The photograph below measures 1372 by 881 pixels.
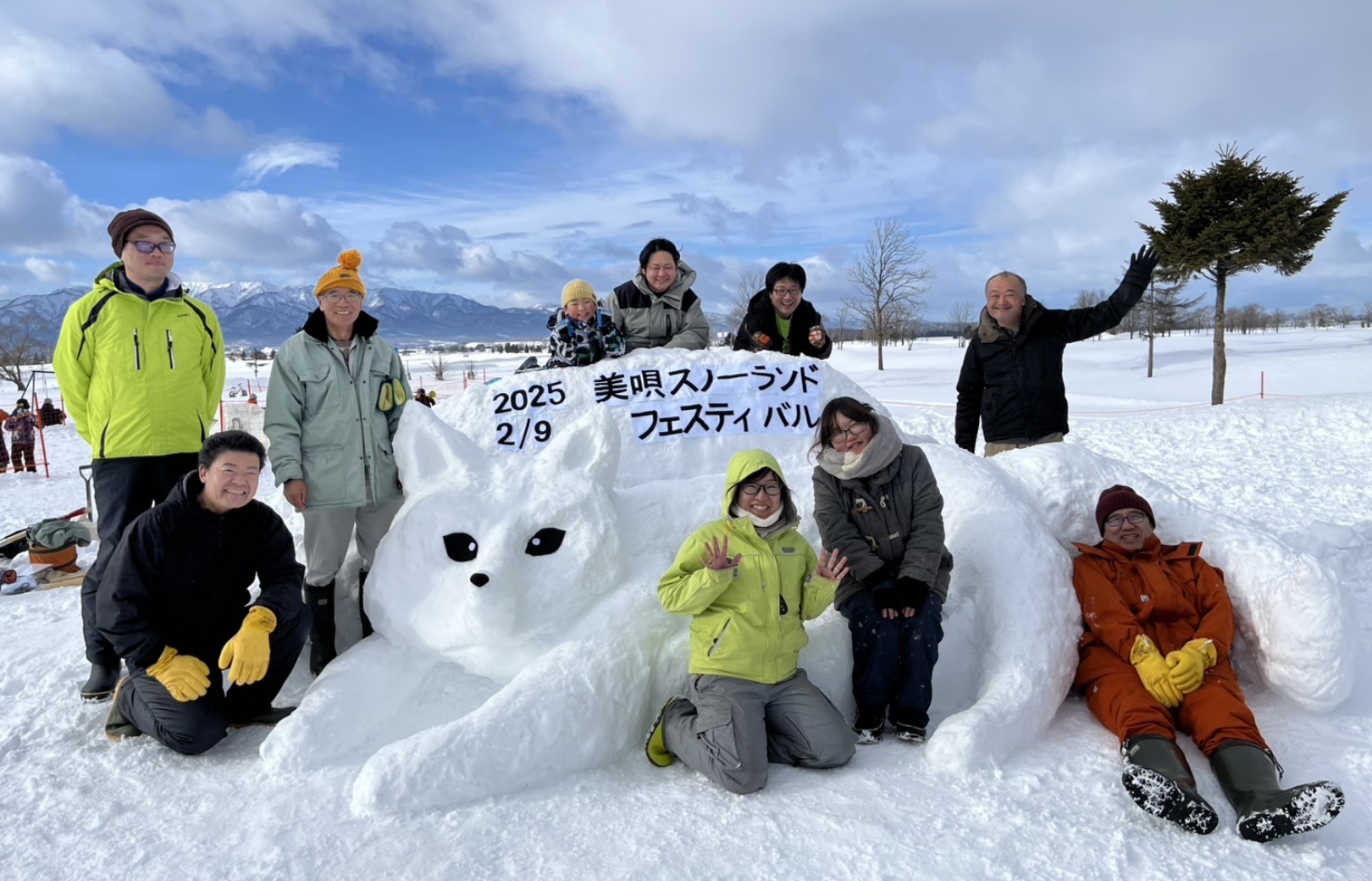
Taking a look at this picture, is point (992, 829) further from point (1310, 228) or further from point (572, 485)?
point (1310, 228)

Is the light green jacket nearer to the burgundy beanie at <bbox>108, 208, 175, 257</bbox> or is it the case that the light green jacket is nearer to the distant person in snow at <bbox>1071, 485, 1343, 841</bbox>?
the burgundy beanie at <bbox>108, 208, 175, 257</bbox>

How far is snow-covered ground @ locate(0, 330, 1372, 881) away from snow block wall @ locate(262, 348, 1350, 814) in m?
0.01

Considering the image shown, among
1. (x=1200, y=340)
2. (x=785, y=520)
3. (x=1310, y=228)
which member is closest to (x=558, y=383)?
(x=785, y=520)

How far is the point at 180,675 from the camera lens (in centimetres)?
283

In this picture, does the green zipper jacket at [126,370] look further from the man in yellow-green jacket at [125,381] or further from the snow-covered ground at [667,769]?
the snow-covered ground at [667,769]

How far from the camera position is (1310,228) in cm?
1645

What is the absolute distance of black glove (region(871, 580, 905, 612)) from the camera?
304cm

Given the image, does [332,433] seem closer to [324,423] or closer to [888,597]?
[324,423]

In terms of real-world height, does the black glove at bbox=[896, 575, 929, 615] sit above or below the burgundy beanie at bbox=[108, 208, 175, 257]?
below

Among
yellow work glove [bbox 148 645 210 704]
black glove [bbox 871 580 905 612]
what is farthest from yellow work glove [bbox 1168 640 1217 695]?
yellow work glove [bbox 148 645 210 704]

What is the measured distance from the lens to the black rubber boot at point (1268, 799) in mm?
2215

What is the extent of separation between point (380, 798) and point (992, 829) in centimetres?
184

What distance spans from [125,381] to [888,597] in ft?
10.6

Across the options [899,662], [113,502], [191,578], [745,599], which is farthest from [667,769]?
[113,502]
